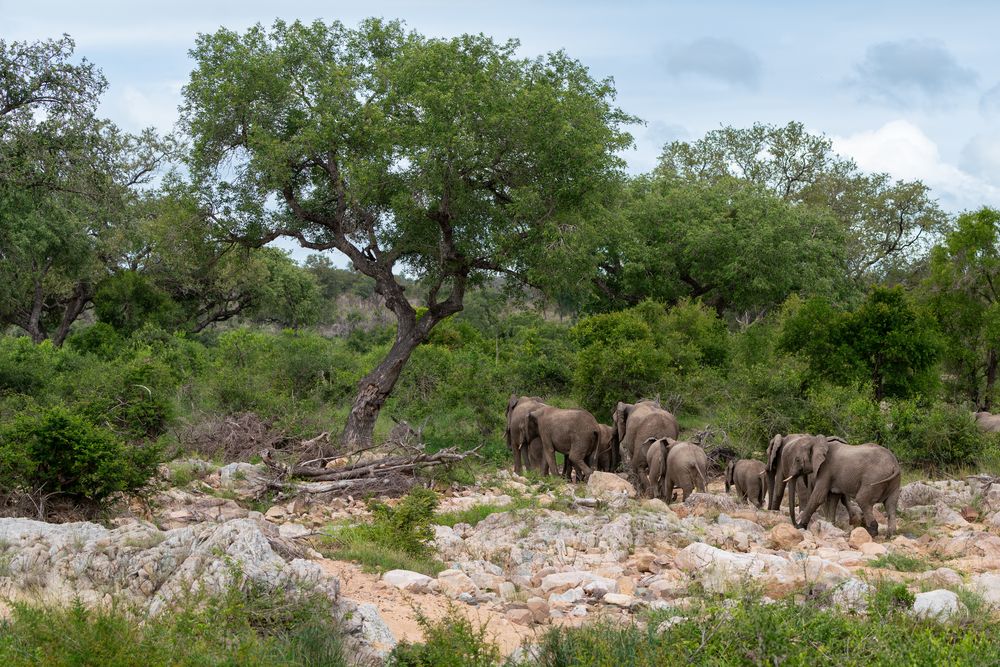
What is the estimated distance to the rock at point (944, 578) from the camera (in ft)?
28.7

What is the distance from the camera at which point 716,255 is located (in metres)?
35.4

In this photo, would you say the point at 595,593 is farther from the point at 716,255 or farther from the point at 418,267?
the point at 716,255

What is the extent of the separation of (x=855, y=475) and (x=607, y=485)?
3838 mm

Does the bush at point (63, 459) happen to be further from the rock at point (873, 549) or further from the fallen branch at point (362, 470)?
the rock at point (873, 549)

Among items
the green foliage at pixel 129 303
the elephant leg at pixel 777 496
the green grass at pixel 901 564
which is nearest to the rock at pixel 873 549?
the green grass at pixel 901 564

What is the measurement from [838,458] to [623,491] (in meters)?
3.26

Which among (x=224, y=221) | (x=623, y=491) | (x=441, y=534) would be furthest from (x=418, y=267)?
(x=441, y=534)

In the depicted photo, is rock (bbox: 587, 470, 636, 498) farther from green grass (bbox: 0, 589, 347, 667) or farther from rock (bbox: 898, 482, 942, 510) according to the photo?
green grass (bbox: 0, 589, 347, 667)

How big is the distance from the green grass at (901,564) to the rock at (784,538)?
118 centimetres

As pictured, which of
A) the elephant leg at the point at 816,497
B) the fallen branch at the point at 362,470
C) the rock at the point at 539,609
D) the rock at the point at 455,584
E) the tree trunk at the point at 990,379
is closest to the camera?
the rock at the point at 539,609

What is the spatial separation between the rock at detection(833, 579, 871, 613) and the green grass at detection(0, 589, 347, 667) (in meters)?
3.90

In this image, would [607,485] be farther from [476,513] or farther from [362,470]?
[362,470]

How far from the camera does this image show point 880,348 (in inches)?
837

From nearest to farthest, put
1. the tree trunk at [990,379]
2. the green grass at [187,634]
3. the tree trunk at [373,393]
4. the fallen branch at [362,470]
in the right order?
the green grass at [187,634] → the fallen branch at [362,470] → the tree trunk at [373,393] → the tree trunk at [990,379]
